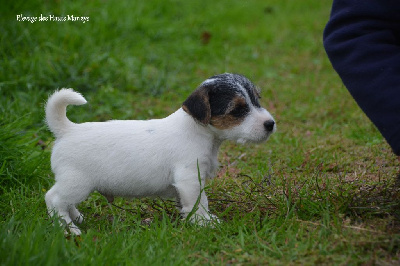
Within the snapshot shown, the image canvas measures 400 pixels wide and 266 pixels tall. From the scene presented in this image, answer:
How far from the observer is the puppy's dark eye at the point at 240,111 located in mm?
3836

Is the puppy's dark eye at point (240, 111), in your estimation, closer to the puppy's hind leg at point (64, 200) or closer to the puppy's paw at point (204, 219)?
the puppy's paw at point (204, 219)

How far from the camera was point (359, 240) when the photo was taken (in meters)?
3.14

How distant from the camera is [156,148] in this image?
12.7ft

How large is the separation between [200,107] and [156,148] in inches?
17.0

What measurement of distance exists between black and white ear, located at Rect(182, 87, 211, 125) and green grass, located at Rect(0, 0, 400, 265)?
682 millimetres

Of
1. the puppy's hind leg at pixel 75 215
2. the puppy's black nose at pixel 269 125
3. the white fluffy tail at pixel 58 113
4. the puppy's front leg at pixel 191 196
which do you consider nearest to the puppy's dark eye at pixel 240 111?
the puppy's black nose at pixel 269 125

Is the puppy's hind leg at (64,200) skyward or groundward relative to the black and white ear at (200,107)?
groundward

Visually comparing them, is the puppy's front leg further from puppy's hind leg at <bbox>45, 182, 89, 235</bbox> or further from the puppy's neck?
puppy's hind leg at <bbox>45, 182, 89, 235</bbox>

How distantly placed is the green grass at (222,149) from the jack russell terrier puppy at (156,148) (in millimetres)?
226

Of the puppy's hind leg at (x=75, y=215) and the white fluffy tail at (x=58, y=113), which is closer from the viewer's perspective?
the white fluffy tail at (x=58, y=113)

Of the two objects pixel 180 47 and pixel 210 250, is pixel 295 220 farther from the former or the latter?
pixel 180 47

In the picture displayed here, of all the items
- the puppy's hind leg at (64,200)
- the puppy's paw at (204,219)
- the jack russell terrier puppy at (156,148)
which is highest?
the jack russell terrier puppy at (156,148)

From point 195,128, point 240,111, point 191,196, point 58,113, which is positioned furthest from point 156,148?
point 58,113

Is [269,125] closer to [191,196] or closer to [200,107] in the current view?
[200,107]
